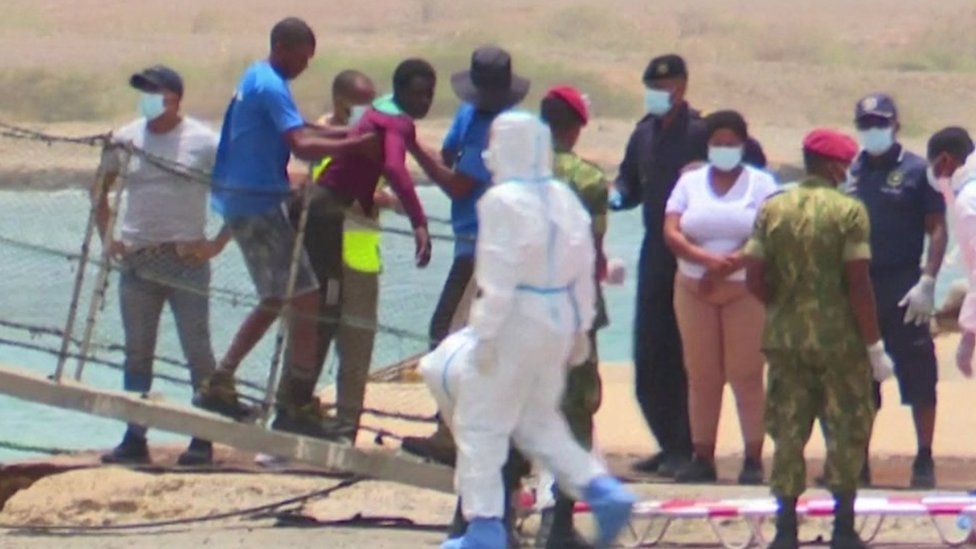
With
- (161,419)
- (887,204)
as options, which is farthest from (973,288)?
(161,419)

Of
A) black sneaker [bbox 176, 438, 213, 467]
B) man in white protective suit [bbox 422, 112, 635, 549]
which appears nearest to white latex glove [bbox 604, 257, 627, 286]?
man in white protective suit [bbox 422, 112, 635, 549]

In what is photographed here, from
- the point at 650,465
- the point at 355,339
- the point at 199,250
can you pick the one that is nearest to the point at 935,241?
the point at 650,465

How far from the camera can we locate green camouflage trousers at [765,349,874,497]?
9500 mm

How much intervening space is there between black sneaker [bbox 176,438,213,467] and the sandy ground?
5.0 inches

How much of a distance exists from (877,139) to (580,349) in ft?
6.96

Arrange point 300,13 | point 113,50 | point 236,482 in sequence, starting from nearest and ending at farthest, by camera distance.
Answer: point 236,482 → point 113,50 → point 300,13

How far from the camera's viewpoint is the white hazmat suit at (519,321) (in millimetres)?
8961

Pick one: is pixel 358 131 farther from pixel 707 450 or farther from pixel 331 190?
pixel 707 450

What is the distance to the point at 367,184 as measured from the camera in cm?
1066

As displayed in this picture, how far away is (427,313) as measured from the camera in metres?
11.4

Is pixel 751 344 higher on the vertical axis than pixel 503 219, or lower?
lower

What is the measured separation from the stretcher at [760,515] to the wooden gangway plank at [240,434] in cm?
49

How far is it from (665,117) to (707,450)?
54.3 inches

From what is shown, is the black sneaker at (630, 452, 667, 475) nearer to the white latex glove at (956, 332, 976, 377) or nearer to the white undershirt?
the white undershirt
